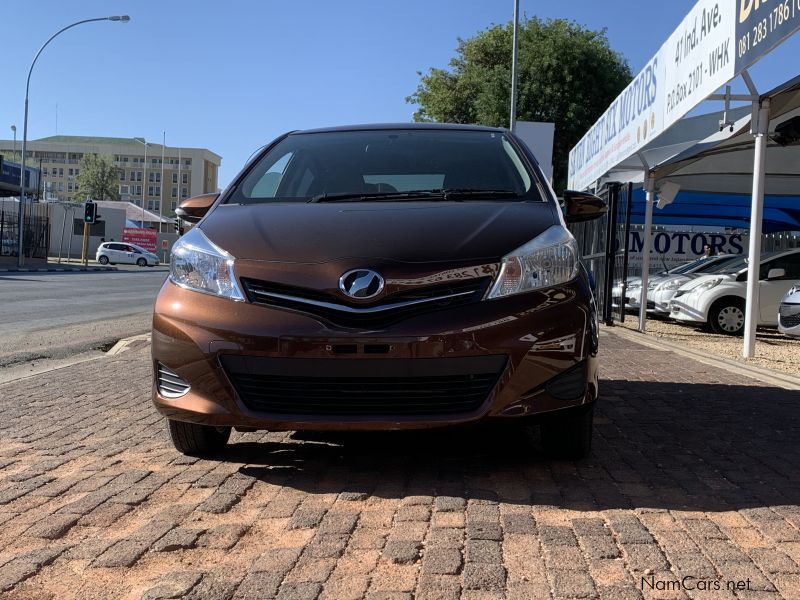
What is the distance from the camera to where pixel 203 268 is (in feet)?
10.9

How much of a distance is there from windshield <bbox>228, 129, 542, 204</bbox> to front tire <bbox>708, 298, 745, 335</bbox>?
27.5 feet

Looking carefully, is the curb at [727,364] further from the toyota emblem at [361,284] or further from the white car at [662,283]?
the toyota emblem at [361,284]

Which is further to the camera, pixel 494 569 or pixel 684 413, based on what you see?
pixel 684 413

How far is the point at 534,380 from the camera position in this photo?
307 centimetres

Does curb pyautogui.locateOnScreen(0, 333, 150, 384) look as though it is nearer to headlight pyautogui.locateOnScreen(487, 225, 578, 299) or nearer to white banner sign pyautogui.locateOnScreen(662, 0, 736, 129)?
headlight pyautogui.locateOnScreen(487, 225, 578, 299)

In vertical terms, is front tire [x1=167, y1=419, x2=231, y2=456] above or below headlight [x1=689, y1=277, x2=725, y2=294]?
below

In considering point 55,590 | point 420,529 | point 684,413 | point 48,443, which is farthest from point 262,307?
point 684,413

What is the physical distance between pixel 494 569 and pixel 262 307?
4.47ft

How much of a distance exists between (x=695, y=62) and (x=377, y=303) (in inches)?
273

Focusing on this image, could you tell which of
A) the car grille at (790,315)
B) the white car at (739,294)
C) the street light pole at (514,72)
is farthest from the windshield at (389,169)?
the street light pole at (514,72)

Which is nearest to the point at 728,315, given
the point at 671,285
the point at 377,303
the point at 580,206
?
the point at 671,285

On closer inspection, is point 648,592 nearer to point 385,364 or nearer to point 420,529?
point 420,529

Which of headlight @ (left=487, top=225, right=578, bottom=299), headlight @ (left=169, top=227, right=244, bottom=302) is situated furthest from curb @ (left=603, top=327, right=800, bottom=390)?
headlight @ (left=169, top=227, right=244, bottom=302)

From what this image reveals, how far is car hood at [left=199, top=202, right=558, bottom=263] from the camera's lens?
3164 mm
